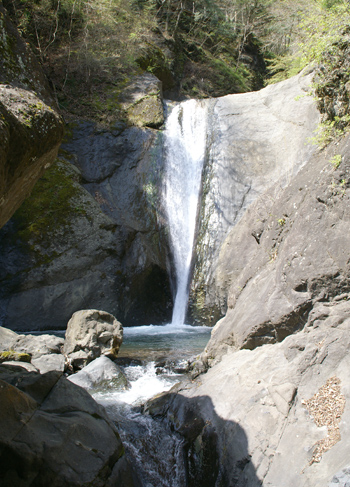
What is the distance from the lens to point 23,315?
10586 millimetres

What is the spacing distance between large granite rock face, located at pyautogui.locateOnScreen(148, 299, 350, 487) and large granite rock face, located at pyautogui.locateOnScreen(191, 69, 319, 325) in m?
6.62

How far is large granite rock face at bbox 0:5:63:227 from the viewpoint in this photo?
9.13 feet

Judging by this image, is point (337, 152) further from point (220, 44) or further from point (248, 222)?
point (220, 44)

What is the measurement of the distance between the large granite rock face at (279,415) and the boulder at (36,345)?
11.1 ft

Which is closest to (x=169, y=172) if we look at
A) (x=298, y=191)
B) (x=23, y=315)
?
(x=23, y=315)

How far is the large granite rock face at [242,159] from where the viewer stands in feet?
38.1

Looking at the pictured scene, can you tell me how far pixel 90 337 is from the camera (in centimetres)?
729

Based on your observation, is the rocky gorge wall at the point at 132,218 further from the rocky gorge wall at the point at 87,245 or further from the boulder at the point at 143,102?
the boulder at the point at 143,102

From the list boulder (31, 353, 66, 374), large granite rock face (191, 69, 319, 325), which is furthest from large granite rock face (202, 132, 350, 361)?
large granite rock face (191, 69, 319, 325)

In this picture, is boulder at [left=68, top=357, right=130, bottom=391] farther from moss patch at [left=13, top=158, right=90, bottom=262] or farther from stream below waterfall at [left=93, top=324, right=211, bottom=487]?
moss patch at [left=13, top=158, right=90, bottom=262]

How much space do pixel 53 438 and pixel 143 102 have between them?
14.8 metres

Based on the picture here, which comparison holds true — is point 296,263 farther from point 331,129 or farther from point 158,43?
point 158,43

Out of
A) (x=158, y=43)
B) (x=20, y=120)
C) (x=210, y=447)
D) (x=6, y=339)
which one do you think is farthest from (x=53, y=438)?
(x=158, y=43)

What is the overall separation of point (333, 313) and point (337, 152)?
6.92ft
